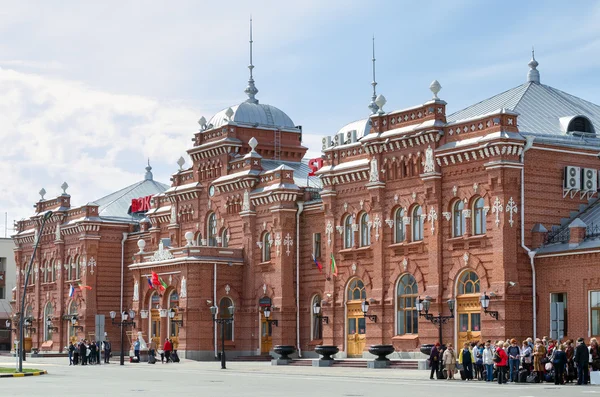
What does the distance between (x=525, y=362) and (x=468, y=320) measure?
1098cm

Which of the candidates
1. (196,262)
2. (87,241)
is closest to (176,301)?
(196,262)

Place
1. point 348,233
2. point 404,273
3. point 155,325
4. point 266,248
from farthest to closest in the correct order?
point 155,325
point 266,248
point 348,233
point 404,273

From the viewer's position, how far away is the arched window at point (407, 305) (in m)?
53.0

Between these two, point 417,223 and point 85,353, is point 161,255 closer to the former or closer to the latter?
point 85,353

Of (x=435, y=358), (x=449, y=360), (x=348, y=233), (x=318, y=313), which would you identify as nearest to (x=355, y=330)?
(x=318, y=313)

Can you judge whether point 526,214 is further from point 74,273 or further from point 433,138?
point 74,273

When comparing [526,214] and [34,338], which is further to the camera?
[34,338]

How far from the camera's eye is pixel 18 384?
3694 centimetres

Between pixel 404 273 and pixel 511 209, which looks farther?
pixel 404 273

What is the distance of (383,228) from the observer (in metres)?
54.8

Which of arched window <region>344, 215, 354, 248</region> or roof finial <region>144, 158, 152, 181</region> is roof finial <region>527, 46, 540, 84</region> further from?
roof finial <region>144, 158, 152, 181</region>

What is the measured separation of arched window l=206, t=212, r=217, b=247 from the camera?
225ft

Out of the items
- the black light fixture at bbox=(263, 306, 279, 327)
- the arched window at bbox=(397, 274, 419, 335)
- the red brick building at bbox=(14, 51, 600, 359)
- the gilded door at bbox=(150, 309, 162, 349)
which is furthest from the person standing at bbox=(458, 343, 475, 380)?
the gilded door at bbox=(150, 309, 162, 349)

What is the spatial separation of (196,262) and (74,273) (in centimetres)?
2200
